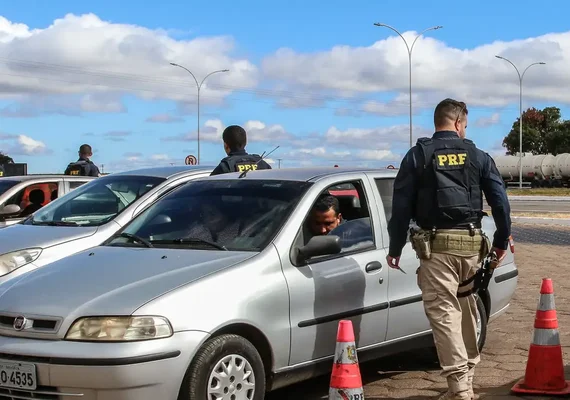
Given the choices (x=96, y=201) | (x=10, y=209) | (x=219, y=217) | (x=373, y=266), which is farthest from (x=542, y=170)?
(x=219, y=217)

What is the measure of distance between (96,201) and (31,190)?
223cm

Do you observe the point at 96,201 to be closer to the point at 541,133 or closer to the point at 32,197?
the point at 32,197

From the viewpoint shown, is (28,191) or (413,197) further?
(28,191)

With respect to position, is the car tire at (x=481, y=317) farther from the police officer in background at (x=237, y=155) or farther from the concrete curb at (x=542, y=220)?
the concrete curb at (x=542, y=220)

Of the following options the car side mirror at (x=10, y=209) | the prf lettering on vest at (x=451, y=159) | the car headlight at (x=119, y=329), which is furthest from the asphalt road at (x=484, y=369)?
the car side mirror at (x=10, y=209)

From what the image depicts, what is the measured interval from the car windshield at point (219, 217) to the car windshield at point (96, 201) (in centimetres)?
206

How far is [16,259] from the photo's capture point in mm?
6871

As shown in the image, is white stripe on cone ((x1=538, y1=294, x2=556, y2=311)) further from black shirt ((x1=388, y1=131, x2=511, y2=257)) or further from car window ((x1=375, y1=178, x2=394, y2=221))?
car window ((x1=375, y1=178, x2=394, y2=221))

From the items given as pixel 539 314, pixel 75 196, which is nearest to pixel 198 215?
pixel 539 314

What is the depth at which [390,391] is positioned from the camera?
5.85m

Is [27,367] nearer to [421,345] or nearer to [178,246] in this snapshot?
[178,246]

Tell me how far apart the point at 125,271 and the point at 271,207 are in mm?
1086

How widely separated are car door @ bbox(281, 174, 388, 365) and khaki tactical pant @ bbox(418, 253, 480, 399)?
446 millimetres

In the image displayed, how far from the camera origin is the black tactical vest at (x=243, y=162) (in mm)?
8297
